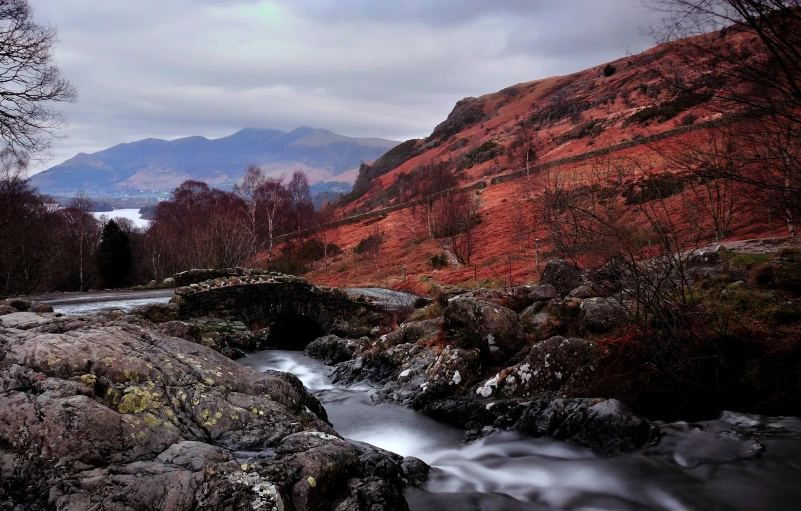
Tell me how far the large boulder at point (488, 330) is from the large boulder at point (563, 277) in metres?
2.78

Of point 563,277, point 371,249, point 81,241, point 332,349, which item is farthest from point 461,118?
point 563,277

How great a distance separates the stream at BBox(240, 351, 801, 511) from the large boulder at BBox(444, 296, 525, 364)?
111 inches

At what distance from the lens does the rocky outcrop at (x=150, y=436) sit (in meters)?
3.58

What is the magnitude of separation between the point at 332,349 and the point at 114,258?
1232 inches

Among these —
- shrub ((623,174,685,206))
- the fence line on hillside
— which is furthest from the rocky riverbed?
the fence line on hillside

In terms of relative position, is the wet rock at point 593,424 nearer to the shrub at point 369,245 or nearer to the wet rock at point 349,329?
the wet rock at point 349,329

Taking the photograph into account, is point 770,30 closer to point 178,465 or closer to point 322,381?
point 178,465

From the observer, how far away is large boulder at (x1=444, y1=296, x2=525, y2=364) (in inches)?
411

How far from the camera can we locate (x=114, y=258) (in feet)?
127

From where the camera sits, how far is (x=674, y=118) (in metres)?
51.2

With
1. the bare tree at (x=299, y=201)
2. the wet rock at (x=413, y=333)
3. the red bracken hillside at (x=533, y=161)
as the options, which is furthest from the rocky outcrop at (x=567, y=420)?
the bare tree at (x=299, y=201)

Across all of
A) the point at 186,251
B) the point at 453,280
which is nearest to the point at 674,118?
the point at 453,280

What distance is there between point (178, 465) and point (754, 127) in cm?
815

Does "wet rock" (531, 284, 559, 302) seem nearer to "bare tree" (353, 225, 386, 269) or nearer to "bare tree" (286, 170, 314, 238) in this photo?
"bare tree" (353, 225, 386, 269)
